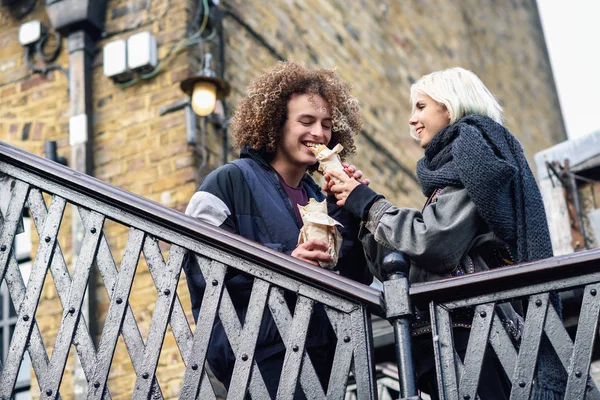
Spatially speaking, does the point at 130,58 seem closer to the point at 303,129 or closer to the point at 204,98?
the point at 204,98

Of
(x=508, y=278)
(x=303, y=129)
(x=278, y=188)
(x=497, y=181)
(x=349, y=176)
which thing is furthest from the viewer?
(x=303, y=129)

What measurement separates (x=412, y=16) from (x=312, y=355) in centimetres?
914

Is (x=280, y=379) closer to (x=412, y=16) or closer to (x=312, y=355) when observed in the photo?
(x=312, y=355)

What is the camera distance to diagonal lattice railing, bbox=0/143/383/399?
3.09 metres

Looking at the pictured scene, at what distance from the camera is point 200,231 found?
3.27 m

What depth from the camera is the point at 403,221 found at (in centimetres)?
334

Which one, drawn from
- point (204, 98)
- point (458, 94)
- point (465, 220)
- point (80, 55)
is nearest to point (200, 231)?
point (465, 220)

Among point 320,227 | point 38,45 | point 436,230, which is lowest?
point 436,230

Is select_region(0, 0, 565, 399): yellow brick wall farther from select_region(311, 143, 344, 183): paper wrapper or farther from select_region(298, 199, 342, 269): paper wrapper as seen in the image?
select_region(298, 199, 342, 269): paper wrapper

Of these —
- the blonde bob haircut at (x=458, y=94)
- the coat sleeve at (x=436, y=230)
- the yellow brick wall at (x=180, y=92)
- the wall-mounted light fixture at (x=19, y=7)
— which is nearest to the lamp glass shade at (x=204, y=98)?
the yellow brick wall at (x=180, y=92)

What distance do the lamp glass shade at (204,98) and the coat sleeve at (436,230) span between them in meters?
4.10

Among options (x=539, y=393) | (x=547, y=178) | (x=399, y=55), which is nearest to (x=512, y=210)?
(x=539, y=393)

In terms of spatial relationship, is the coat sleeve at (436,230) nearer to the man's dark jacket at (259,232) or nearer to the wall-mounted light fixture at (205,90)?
the man's dark jacket at (259,232)

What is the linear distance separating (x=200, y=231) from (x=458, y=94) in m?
1.08
